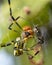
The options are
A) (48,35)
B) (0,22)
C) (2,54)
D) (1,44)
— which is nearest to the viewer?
(48,35)

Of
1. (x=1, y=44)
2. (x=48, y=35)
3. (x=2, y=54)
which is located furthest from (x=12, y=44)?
(x=2, y=54)

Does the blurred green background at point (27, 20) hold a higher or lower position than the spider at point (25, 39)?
higher

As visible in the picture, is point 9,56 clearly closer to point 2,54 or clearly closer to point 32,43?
point 2,54

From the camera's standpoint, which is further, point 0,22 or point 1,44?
point 0,22

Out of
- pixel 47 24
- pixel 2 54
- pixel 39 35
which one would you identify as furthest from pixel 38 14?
pixel 2 54

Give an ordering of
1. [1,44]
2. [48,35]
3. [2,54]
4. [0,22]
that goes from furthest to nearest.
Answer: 1. [2,54]
2. [0,22]
3. [1,44]
4. [48,35]

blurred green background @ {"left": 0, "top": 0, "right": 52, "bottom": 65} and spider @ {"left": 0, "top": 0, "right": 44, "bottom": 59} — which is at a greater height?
blurred green background @ {"left": 0, "top": 0, "right": 52, "bottom": 65}

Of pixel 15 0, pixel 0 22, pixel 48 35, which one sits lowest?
pixel 48 35

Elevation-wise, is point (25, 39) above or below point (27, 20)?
below

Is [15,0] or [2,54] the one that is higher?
[15,0]
